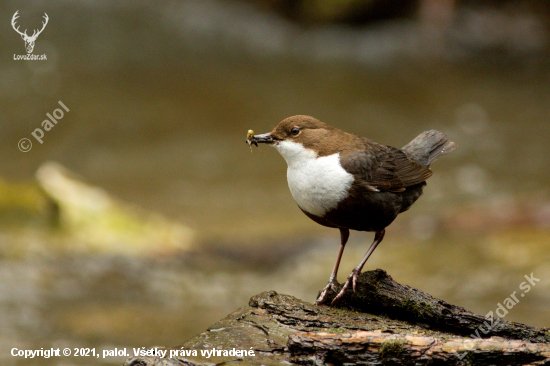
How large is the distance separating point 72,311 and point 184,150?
6.69 meters

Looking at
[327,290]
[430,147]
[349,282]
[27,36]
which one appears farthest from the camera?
[27,36]

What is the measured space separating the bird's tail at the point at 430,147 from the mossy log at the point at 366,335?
3.97 feet

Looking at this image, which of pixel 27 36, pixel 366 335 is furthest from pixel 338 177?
pixel 27 36

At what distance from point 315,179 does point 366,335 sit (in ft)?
3.53

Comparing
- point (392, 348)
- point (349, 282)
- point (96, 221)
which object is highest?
point (96, 221)

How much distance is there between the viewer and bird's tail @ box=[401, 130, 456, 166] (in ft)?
15.1

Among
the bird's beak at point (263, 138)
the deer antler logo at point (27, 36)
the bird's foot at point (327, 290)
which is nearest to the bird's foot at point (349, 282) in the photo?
the bird's foot at point (327, 290)

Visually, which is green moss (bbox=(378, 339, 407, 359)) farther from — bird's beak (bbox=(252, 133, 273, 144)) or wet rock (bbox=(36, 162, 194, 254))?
wet rock (bbox=(36, 162, 194, 254))

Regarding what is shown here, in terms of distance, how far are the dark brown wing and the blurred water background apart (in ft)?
9.79

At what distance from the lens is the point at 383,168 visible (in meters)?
3.99

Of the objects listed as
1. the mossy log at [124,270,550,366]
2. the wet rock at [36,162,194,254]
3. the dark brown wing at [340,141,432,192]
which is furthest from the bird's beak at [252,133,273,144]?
the wet rock at [36,162,194,254]

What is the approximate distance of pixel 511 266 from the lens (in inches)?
286

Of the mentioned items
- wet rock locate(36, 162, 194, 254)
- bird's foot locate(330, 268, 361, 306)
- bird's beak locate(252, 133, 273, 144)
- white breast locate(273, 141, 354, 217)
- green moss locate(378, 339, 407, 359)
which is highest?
wet rock locate(36, 162, 194, 254)

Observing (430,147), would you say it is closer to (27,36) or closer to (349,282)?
(349,282)
